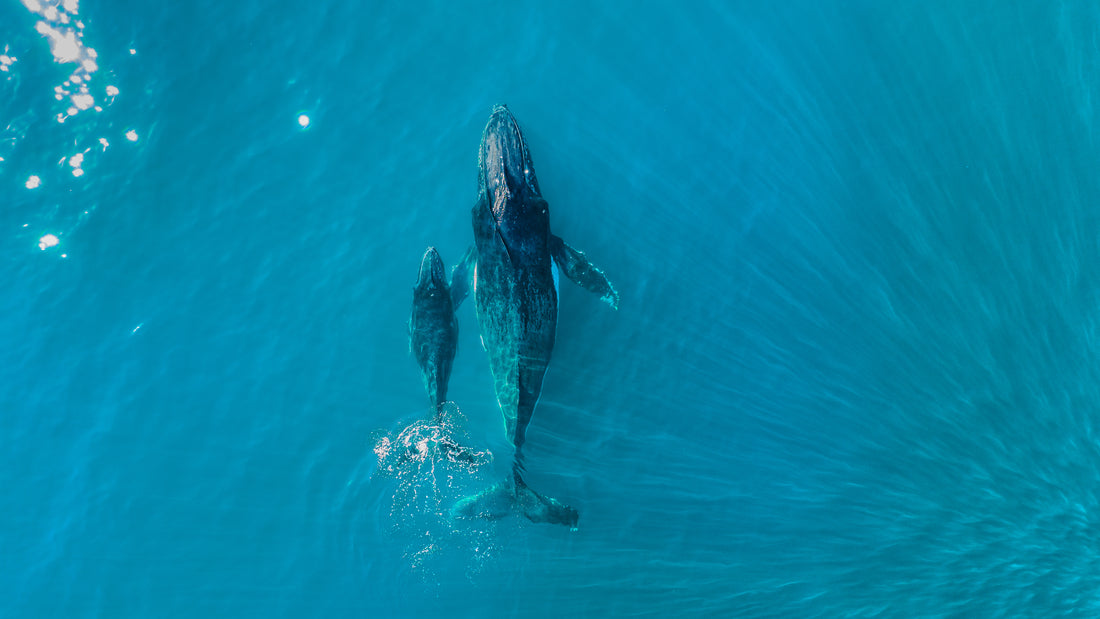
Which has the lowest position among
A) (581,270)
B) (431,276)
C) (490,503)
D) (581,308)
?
(490,503)

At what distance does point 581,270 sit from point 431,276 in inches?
101

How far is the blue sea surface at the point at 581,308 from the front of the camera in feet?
34.6

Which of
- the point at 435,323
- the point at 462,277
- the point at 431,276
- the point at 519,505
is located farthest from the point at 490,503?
the point at 431,276

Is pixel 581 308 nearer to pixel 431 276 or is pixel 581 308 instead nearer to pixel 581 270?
pixel 581 270

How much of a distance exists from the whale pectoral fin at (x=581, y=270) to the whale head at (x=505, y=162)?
1.00 m

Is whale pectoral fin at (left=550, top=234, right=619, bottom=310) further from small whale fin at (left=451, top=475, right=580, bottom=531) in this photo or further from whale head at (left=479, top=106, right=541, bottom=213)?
small whale fin at (left=451, top=475, right=580, bottom=531)

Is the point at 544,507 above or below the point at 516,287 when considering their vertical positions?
below

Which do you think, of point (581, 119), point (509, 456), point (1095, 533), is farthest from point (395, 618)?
point (1095, 533)

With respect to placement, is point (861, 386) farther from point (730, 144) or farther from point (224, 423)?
point (224, 423)

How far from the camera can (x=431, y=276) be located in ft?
35.4

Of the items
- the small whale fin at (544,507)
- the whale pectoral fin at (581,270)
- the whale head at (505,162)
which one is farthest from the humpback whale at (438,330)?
the whale pectoral fin at (581,270)

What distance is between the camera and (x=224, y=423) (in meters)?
11.7

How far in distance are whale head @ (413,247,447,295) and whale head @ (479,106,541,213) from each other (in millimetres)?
1507

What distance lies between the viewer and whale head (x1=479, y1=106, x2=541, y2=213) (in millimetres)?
10406
